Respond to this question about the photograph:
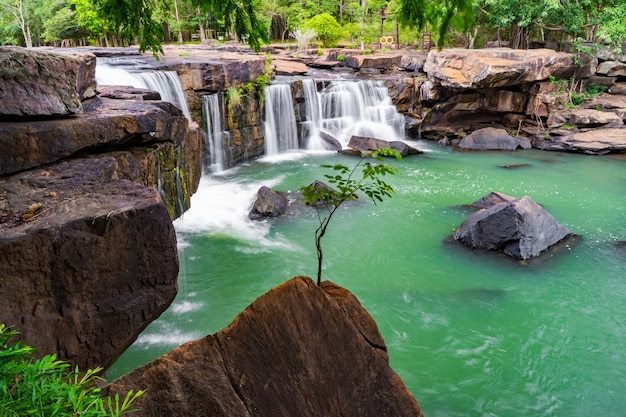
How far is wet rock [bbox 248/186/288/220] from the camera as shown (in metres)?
10.0

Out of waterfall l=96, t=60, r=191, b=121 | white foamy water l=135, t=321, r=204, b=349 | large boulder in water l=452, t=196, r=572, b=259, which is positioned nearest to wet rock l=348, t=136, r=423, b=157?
waterfall l=96, t=60, r=191, b=121

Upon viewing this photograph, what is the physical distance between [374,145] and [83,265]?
13.5 meters

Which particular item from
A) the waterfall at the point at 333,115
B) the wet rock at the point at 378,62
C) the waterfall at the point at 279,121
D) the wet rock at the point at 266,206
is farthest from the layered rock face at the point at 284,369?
the wet rock at the point at 378,62

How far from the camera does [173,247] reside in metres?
3.15

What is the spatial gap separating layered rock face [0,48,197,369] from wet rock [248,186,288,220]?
18.9ft

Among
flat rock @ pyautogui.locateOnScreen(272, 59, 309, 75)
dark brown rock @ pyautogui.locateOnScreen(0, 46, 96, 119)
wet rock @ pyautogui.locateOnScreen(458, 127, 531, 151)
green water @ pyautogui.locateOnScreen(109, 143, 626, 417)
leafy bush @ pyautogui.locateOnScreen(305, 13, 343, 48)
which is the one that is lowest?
green water @ pyautogui.locateOnScreen(109, 143, 626, 417)

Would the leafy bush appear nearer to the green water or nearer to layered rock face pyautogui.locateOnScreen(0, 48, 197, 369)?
the green water

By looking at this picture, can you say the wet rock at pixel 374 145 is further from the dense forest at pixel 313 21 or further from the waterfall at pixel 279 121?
the dense forest at pixel 313 21

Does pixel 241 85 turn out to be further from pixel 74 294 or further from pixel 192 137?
pixel 74 294

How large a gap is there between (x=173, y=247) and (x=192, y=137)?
4087 millimetres

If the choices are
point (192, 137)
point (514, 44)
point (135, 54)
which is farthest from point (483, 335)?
point (514, 44)

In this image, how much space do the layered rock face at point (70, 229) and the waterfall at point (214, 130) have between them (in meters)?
9.05

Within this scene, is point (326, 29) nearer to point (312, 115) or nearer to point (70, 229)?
point (312, 115)

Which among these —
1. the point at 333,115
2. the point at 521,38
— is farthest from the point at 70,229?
the point at 521,38
